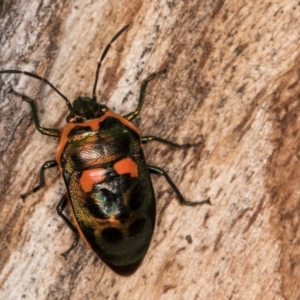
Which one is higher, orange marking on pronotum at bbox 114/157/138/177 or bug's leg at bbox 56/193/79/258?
orange marking on pronotum at bbox 114/157/138/177

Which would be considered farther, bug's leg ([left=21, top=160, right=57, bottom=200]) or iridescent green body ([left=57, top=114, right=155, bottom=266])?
bug's leg ([left=21, top=160, right=57, bottom=200])

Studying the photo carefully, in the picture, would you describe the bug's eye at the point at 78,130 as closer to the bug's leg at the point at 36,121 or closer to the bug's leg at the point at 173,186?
the bug's leg at the point at 36,121

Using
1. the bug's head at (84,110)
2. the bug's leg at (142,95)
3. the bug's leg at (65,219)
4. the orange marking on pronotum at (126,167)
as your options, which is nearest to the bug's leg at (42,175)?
the bug's leg at (65,219)

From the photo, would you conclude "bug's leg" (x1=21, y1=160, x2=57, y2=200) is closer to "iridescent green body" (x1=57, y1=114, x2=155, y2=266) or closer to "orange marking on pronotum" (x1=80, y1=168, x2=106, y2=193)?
"iridescent green body" (x1=57, y1=114, x2=155, y2=266)

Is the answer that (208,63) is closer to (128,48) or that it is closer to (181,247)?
(128,48)

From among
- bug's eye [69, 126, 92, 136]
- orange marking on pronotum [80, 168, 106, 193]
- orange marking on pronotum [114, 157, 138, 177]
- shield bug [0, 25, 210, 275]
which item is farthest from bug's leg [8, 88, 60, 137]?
orange marking on pronotum [114, 157, 138, 177]

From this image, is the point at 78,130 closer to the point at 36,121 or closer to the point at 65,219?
the point at 36,121

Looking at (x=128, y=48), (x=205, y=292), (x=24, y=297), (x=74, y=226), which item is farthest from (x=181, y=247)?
(x=128, y=48)

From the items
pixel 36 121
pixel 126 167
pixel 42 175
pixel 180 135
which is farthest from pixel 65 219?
pixel 180 135
